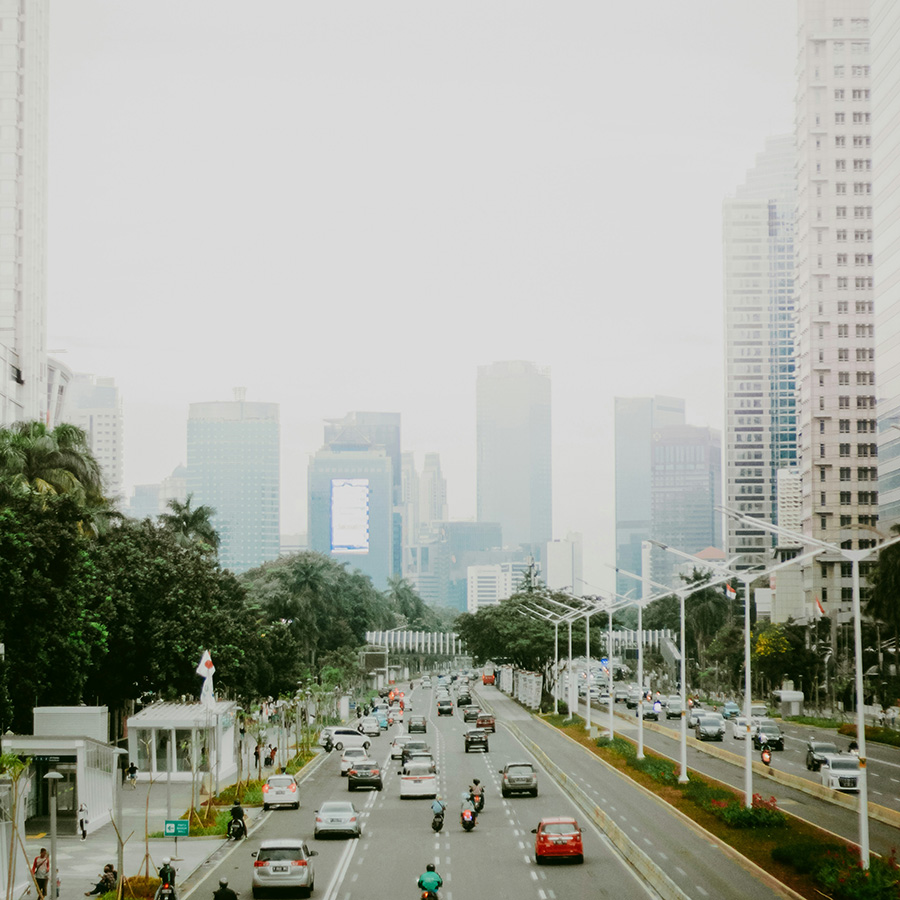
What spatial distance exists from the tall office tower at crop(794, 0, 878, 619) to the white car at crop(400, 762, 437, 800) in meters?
114

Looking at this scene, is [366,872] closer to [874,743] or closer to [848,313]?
[874,743]

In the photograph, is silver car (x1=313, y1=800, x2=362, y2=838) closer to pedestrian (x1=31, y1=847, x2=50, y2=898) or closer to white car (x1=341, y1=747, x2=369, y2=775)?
A: pedestrian (x1=31, y1=847, x2=50, y2=898)

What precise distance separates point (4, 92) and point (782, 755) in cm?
10298

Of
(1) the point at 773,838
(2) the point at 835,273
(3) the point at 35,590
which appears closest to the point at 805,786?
(1) the point at 773,838

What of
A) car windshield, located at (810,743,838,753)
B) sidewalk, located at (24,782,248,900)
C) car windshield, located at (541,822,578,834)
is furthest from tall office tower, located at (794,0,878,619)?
car windshield, located at (541,822,578,834)

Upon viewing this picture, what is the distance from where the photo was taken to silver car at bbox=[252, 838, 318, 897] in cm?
2975

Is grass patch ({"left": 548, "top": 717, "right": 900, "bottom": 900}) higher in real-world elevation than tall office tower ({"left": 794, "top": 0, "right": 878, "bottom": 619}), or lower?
lower

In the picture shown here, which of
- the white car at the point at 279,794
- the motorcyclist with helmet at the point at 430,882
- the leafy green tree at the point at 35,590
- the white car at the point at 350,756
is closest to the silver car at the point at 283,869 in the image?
the motorcyclist with helmet at the point at 430,882

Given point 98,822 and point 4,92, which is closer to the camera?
point 98,822

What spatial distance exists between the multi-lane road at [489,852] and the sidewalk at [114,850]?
0.86 metres

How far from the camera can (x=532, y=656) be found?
119000 mm

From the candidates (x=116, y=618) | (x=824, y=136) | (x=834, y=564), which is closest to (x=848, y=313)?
(x=824, y=136)

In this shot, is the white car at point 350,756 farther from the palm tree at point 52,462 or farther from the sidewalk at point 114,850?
the palm tree at point 52,462

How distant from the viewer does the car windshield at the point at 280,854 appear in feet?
98.5
